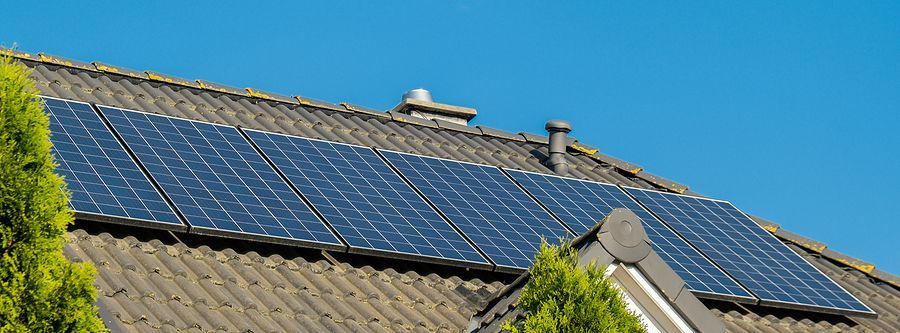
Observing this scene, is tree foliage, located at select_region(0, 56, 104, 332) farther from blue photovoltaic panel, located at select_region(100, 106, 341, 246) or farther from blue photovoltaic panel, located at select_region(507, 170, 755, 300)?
blue photovoltaic panel, located at select_region(507, 170, 755, 300)

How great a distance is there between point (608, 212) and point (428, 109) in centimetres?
592

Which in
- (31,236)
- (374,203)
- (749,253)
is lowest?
(31,236)

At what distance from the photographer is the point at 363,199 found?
16.8 meters

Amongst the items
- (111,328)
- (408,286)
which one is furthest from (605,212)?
(111,328)

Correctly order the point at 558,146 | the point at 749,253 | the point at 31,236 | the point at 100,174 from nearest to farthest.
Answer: the point at 31,236 → the point at 100,174 → the point at 749,253 → the point at 558,146

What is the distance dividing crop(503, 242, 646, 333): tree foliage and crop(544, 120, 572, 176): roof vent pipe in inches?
344

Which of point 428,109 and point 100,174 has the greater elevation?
point 428,109

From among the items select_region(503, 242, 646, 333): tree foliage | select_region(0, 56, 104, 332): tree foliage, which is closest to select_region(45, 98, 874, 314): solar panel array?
select_region(503, 242, 646, 333): tree foliage

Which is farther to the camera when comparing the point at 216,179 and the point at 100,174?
the point at 216,179

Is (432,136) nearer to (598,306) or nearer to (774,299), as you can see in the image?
(774,299)

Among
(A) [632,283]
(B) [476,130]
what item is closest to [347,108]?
(B) [476,130]

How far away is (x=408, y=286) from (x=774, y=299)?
4606mm

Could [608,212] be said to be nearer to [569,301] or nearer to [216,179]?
[216,179]

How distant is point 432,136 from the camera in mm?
21203
